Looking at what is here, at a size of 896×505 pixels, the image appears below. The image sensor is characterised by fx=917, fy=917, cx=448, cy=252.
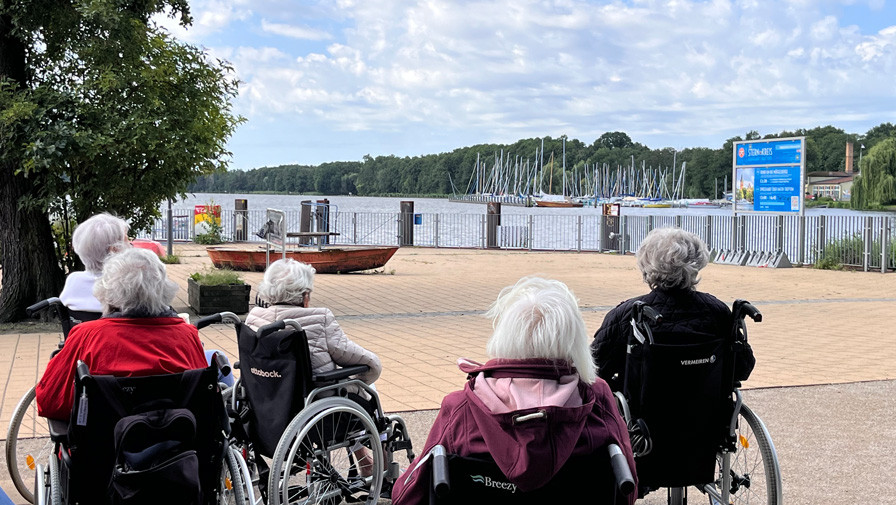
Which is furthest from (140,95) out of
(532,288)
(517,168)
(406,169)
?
(406,169)

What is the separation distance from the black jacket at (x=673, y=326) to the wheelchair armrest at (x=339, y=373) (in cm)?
114

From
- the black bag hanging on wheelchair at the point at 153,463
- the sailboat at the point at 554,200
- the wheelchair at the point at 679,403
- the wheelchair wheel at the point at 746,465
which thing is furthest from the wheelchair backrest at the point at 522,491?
the sailboat at the point at 554,200

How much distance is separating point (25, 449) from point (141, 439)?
2861mm

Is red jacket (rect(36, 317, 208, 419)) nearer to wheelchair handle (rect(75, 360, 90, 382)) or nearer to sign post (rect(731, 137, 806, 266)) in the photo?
wheelchair handle (rect(75, 360, 90, 382))

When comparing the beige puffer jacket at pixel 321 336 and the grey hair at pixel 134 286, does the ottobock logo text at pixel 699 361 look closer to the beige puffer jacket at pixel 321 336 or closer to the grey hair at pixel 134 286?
the beige puffer jacket at pixel 321 336

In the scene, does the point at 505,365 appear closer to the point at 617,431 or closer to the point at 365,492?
the point at 617,431

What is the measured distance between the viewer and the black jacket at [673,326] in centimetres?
369

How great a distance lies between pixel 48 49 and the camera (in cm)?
1066

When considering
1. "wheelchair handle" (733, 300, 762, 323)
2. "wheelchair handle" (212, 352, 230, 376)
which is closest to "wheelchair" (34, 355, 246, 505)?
"wheelchair handle" (212, 352, 230, 376)

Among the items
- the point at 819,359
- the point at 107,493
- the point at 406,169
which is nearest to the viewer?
the point at 107,493

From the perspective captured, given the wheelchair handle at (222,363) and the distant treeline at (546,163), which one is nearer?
the wheelchair handle at (222,363)

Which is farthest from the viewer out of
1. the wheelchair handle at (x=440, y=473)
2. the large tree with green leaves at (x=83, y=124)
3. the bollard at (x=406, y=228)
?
the bollard at (x=406, y=228)

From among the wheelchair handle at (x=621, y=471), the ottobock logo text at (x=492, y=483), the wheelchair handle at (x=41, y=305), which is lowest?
the ottobock logo text at (x=492, y=483)

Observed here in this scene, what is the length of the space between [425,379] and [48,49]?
644cm
